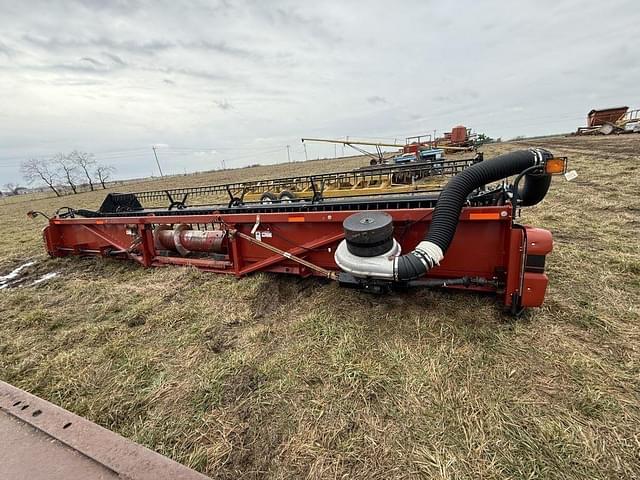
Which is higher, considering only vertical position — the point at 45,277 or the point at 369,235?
the point at 369,235

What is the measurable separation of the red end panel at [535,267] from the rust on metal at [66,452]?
8.52 ft

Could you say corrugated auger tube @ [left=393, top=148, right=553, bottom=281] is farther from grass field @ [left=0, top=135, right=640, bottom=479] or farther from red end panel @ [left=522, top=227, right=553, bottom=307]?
grass field @ [left=0, top=135, right=640, bottom=479]

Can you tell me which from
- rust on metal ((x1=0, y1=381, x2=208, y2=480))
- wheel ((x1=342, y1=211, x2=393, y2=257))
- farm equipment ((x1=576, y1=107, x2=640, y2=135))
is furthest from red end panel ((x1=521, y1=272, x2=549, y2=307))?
farm equipment ((x1=576, y1=107, x2=640, y2=135))

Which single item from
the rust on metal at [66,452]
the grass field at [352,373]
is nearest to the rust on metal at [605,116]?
the grass field at [352,373]

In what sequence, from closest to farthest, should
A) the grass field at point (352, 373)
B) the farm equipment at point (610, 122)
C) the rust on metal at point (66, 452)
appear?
the rust on metal at point (66, 452) → the grass field at point (352, 373) → the farm equipment at point (610, 122)

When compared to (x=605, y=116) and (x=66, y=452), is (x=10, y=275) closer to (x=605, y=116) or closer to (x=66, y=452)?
(x=66, y=452)

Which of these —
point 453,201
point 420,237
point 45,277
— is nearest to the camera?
point 453,201

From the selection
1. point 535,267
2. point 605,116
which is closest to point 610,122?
point 605,116

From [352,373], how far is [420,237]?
1468 millimetres

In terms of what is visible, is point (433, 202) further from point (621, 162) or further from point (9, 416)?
point (621, 162)

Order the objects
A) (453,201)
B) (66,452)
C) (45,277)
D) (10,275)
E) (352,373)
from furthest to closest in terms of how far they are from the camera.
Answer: (10,275)
(45,277)
(453,201)
(352,373)
(66,452)

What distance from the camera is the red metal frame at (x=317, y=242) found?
8.52 feet

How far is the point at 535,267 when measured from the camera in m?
2.54

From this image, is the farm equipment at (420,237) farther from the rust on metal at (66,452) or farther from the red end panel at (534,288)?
the rust on metal at (66,452)
